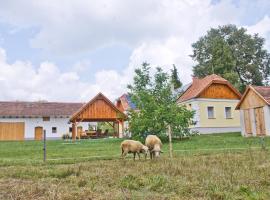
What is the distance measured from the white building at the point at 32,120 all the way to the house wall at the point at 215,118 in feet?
56.6

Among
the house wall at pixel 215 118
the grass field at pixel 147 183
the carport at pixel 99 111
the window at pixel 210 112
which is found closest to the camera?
the grass field at pixel 147 183

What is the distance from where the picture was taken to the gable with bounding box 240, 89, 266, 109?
92.6ft

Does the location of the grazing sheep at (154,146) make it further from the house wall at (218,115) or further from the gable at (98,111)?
the house wall at (218,115)

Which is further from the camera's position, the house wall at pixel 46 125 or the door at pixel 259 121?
the house wall at pixel 46 125

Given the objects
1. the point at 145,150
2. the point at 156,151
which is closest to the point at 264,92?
the point at 156,151

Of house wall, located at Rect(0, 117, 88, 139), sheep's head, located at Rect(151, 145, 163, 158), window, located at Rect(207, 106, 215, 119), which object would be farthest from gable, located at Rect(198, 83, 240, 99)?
sheep's head, located at Rect(151, 145, 163, 158)

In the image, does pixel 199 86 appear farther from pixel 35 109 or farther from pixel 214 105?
pixel 35 109

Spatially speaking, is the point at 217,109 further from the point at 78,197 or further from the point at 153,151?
the point at 78,197

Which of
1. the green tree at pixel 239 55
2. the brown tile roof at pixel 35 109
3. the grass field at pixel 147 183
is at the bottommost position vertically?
the grass field at pixel 147 183

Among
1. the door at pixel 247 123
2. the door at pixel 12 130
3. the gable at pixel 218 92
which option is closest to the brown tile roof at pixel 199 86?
the gable at pixel 218 92

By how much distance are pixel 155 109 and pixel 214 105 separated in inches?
520

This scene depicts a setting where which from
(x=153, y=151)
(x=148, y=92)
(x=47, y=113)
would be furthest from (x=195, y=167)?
(x=47, y=113)

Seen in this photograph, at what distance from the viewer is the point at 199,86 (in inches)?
1521

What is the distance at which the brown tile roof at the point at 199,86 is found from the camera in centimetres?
3706
